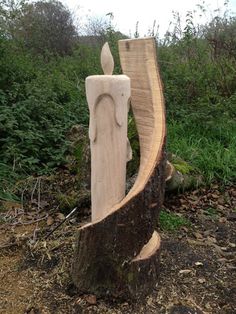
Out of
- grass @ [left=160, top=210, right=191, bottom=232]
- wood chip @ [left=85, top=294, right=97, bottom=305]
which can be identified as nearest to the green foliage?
grass @ [left=160, top=210, right=191, bottom=232]

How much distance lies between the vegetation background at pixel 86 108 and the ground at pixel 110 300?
0.67m

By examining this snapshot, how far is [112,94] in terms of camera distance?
2.06 metres

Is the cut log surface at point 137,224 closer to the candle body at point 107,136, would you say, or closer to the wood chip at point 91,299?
the wood chip at point 91,299

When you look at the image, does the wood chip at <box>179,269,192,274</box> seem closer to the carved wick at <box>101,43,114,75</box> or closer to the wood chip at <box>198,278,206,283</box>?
the wood chip at <box>198,278,206,283</box>

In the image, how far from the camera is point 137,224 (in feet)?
6.81

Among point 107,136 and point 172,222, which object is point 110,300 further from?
point 172,222

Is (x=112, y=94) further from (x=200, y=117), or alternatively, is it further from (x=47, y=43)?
(x=47, y=43)

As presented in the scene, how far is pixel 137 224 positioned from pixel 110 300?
0.47 m

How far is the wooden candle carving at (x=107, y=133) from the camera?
206cm

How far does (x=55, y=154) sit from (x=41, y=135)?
0.86ft

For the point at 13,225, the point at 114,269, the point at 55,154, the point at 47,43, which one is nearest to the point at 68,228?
the point at 13,225

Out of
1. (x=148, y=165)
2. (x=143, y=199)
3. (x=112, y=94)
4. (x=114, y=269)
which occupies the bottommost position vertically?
(x=114, y=269)

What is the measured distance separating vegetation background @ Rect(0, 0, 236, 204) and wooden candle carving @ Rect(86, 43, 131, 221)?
4.61ft

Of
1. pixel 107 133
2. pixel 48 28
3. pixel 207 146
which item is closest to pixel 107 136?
pixel 107 133
